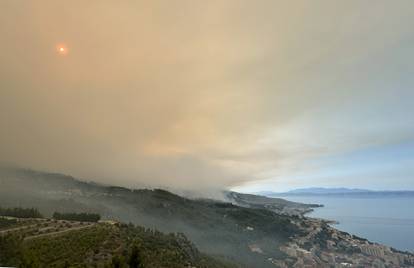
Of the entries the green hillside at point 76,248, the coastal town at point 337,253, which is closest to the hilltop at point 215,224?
the coastal town at point 337,253

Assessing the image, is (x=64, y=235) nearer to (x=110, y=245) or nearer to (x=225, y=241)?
(x=110, y=245)

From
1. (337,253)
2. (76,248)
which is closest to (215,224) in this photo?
(337,253)

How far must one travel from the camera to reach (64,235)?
38.7 m

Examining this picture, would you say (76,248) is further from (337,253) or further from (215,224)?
(337,253)

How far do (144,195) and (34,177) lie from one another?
41.6 metres

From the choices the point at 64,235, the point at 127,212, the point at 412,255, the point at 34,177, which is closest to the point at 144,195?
the point at 127,212

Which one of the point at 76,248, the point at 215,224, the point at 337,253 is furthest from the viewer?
the point at 215,224

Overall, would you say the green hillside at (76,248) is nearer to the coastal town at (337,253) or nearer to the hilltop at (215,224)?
the hilltop at (215,224)

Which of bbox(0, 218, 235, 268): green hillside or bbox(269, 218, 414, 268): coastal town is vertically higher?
bbox(0, 218, 235, 268): green hillside

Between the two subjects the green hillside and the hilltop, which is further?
the hilltop

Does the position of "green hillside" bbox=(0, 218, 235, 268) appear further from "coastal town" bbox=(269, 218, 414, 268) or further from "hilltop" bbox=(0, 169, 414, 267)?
"coastal town" bbox=(269, 218, 414, 268)

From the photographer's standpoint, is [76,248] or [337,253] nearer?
[76,248]

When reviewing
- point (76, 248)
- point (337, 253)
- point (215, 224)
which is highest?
point (76, 248)

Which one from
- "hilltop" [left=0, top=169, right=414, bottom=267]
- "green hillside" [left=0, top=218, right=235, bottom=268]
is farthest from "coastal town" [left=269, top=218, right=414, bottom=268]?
"green hillside" [left=0, top=218, right=235, bottom=268]
